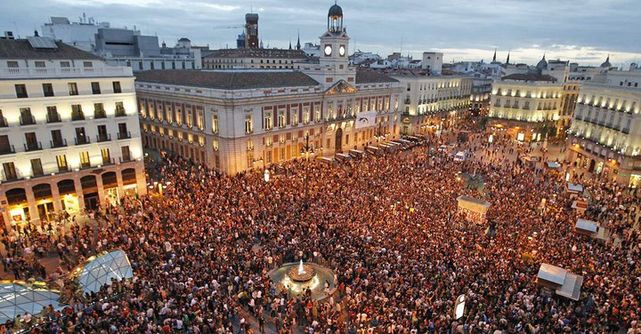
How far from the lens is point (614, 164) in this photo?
4300 centimetres

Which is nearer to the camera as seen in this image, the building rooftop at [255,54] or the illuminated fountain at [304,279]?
the illuminated fountain at [304,279]

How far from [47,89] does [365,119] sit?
38548mm

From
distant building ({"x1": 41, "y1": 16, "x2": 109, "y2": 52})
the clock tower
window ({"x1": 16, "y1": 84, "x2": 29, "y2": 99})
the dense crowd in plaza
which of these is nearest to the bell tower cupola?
the clock tower

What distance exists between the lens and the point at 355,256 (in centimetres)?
2239

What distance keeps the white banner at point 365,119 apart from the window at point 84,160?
3431 centimetres

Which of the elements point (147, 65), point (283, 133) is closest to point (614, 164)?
point (283, 133)

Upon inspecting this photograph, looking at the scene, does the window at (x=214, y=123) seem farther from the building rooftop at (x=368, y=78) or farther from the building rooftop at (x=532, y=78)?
the building rooftop at (x=532, y=78)

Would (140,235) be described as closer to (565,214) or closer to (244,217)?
(244,217)

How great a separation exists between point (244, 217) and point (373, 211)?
954 cm

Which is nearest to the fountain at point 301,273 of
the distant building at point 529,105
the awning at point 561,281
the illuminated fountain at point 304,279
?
the illuminated fountain at point 304,279

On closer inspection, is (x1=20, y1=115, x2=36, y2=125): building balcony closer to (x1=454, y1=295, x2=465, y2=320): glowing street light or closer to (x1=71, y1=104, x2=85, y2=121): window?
(x1=71, y1=104, x2=85, y2=121): window

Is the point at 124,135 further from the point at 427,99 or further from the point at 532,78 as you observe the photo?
the point at 532,78

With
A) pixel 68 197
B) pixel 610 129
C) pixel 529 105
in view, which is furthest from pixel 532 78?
pixel 68 197

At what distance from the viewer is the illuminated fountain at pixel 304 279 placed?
67.9 feet
